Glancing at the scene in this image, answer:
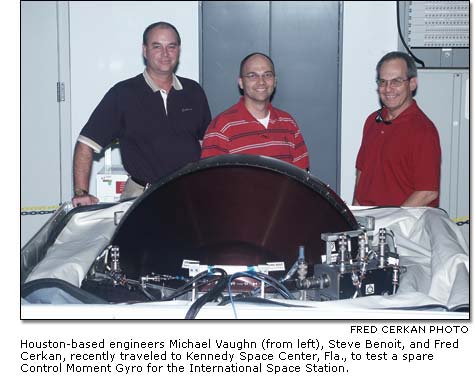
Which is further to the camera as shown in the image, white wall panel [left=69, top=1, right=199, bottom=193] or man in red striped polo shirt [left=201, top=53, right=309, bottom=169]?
white wall panel [left=69, top=1, right=199, bottom=193]

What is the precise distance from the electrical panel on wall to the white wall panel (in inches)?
53.6

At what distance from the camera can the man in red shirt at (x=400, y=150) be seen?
3.05m

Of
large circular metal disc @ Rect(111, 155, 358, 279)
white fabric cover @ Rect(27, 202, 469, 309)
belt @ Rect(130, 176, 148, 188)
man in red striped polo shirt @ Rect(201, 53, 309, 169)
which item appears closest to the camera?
white fabric cover @ Rect(27, 202, 469, 309)

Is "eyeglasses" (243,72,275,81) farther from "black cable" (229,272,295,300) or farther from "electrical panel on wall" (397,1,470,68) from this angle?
"black cable" (229,272,295,300)

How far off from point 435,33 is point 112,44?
2069mm

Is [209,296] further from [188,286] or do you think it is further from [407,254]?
[407,254]

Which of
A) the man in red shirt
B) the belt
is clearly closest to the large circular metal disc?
the man in red shirt

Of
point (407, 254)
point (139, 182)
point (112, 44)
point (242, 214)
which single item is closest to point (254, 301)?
point (242, 214)

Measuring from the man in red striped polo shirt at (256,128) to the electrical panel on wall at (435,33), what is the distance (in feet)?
4.86

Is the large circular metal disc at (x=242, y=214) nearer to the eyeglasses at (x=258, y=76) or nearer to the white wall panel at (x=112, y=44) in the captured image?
the eyeglasses at (x=258, y=76)

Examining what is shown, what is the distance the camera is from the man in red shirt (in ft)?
10.0

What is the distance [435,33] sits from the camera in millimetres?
4504

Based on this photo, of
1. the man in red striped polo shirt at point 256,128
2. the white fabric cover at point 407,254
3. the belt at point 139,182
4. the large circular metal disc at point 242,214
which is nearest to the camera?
the white fabric cover at point 407,254

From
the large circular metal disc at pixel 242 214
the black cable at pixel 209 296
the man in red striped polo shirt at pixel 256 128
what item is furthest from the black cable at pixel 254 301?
the man in red striped polo shirt at pixel 256 128
